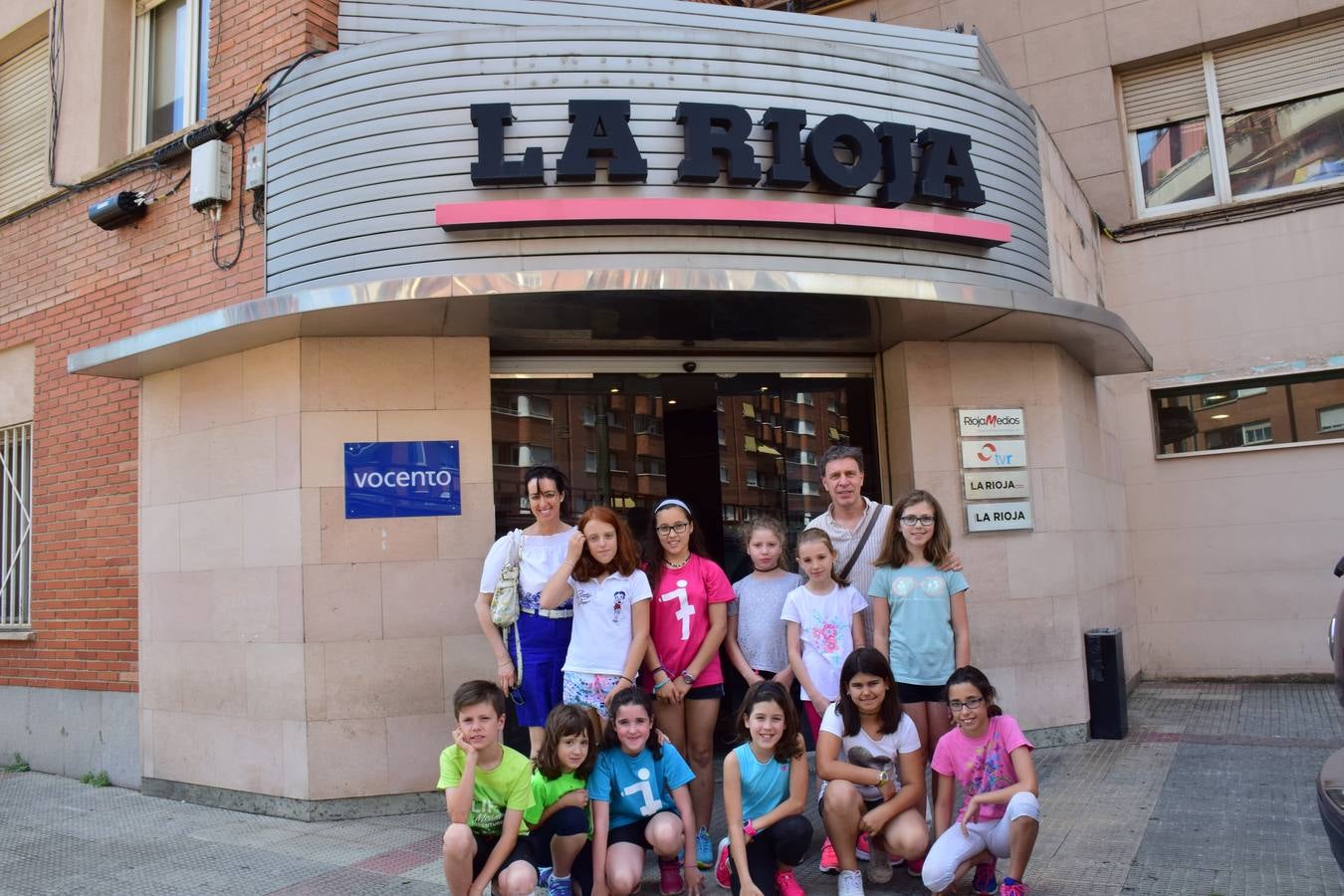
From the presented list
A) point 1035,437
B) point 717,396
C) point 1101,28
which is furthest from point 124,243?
point 1101,28

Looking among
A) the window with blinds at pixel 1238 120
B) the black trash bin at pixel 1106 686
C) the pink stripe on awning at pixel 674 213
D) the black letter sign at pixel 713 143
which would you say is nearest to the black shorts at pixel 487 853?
the pink stripe on awning at pixel 674 213

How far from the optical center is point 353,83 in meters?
6.09

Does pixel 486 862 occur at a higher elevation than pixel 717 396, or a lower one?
lower

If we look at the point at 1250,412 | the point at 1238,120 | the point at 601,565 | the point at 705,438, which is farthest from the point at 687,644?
the point at 1238,120

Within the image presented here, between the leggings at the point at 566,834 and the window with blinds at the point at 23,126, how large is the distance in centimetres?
757

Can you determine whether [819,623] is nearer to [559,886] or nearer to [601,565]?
[601,565]

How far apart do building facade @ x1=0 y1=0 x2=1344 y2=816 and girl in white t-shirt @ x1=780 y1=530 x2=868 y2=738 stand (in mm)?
1677

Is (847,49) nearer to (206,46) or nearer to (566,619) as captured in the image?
(566,619)

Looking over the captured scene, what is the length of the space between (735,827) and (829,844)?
0.71 metres

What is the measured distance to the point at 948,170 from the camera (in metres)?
6.54

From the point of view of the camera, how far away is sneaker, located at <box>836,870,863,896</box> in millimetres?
4160

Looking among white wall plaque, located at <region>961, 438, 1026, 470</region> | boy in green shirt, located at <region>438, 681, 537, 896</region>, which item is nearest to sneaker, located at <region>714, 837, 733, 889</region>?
boy in green shirt, located at <region>438, 681, 537, 896</region>

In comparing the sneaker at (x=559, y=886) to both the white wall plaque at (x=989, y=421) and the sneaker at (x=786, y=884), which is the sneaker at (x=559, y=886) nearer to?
the sneaker at (x=786, y=884)

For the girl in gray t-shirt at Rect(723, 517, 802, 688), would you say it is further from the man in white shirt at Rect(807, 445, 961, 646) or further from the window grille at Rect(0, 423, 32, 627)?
the window grille at Rect(0, 423, 32, 627)
